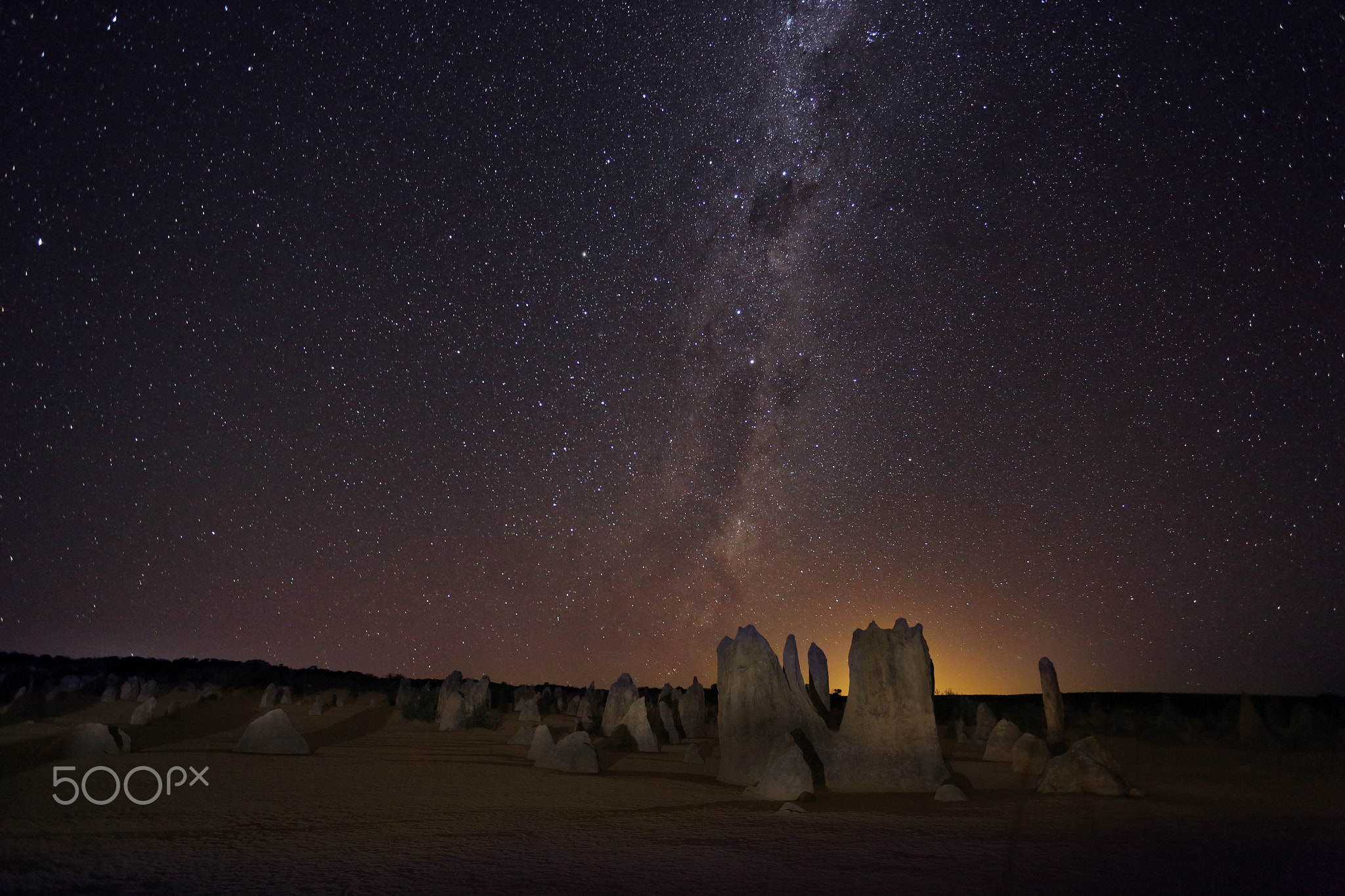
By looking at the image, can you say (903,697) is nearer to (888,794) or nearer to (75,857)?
(888,794)

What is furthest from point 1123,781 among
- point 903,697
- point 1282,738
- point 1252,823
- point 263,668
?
point 263,668

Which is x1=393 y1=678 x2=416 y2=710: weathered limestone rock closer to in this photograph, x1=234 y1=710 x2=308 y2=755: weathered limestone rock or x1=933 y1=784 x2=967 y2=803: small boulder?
x1=234 y1=710 x2=308 y2=755: weathered limestone rock

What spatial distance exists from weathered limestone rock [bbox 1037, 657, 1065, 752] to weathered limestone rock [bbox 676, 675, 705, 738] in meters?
14.5

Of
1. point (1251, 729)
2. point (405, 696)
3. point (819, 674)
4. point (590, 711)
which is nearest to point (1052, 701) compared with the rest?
point (819, 674)

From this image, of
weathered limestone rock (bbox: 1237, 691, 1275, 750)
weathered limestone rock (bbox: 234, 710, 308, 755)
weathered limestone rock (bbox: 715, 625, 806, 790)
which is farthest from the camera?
weathered limestone rock (bbox: 1237, 691, 1275, 750)

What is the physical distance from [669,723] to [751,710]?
46.2 feet

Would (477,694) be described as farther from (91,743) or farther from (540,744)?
(91,743)

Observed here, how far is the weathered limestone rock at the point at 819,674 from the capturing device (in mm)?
25172

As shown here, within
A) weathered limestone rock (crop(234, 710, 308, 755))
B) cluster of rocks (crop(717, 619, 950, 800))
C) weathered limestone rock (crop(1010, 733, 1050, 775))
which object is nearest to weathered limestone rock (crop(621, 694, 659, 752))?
cluster of rocks (crop(717, 619, 950, 800))

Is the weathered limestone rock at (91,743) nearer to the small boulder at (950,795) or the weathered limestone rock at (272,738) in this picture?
the weathered limestone rock at (272,738)

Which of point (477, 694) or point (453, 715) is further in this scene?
point (477, 694)

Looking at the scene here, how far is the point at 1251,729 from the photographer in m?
34.3

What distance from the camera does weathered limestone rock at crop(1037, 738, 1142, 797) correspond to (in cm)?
1675

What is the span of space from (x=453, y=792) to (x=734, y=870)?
27.6ft
